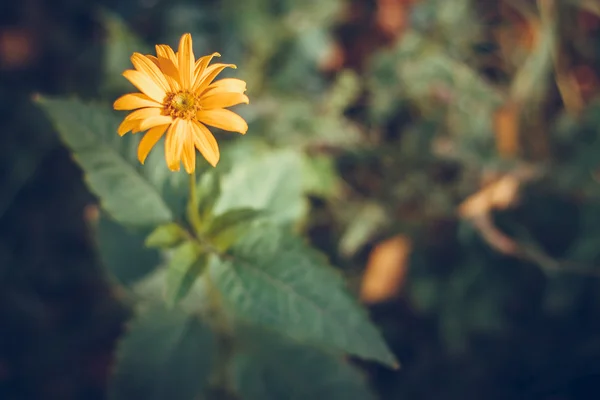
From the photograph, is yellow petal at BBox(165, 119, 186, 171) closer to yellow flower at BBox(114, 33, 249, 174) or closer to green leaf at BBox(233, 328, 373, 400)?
yellow flower at BBox(114, 33, 249, 174)

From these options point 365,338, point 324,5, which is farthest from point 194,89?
point 324,5

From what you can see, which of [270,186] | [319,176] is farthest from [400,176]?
[270,186]

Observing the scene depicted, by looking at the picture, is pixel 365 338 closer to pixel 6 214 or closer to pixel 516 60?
pixel 516 60

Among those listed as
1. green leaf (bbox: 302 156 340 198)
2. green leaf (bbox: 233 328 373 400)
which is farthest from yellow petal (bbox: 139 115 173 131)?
green leaf (bbox: 302 156 340 198)

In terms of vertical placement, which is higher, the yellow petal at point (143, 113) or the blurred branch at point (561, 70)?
the blurred branch at point (561, 70)

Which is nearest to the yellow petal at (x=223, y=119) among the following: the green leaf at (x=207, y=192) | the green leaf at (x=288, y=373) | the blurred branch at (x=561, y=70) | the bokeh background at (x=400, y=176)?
the green leaf at (x=207, y=192)

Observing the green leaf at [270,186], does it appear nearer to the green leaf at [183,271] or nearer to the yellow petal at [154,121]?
the green leaf at [183,271]
